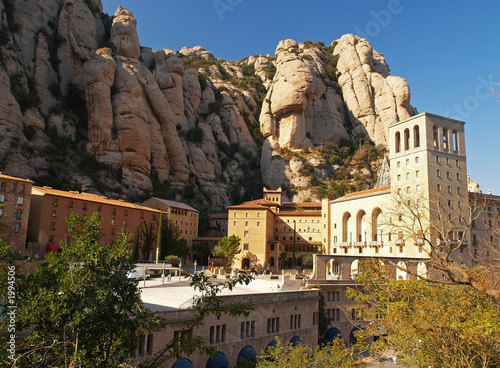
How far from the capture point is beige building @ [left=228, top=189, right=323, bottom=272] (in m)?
61.1

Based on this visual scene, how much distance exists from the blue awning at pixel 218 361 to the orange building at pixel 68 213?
17.1 m

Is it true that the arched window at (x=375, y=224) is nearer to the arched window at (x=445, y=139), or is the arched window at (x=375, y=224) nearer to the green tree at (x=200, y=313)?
the arched window at (x=445, y=139)

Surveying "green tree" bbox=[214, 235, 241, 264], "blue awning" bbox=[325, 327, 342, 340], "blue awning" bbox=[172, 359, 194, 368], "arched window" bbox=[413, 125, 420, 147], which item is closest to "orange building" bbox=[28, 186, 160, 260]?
"green tree" bbox=[214, 235, 241, 264]

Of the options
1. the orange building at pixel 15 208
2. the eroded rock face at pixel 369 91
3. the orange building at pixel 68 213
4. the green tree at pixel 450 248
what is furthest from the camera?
the eroded rock face at pixel 369 91

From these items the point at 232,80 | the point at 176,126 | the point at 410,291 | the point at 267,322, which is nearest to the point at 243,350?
the point at 267,322

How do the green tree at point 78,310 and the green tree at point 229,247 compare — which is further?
the green tree at point 229,247

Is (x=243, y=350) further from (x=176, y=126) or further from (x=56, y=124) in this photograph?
(x=176, y=126)

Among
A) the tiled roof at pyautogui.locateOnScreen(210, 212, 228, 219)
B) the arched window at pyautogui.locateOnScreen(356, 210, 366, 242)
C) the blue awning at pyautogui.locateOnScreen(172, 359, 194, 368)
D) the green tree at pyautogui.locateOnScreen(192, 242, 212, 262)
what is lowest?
the blue awning at pyautogui.locateOnScreen(172, 359, 194, 368)

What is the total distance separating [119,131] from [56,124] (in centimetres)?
967

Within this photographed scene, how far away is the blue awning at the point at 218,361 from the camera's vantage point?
24.6m

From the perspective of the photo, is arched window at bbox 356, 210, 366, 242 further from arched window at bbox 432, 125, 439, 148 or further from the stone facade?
the stone facade

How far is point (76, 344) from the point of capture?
9086 millimetres

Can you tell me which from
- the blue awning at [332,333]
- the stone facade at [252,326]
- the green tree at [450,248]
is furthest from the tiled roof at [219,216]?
the green tree at [450,248]

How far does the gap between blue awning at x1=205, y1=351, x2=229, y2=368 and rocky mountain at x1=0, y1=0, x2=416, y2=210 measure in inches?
1544
